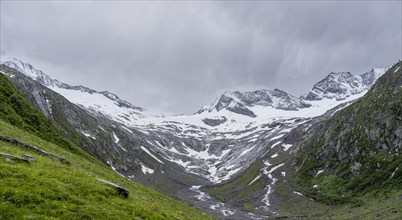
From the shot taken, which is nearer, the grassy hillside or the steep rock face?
the grassy hillside

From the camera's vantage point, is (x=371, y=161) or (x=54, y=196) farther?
(x=371, y=161)

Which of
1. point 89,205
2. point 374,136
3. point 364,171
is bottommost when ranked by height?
point 89,205

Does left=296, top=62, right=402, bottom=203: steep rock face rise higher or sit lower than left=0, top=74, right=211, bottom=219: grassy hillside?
higher

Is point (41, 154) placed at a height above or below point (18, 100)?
below

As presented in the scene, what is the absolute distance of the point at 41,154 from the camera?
35188 mm

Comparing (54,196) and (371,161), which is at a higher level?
(371,161)

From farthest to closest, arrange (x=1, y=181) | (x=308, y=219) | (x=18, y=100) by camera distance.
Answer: (x=308, y=219), (x=18, y=100), (x=1, y=181)

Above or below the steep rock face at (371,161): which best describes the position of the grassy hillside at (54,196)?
below

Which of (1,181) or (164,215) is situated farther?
(164,215)

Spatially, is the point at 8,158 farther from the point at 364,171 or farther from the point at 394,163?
the point at 364,171

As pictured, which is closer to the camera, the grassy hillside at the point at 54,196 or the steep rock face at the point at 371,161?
the grassy hillside at the point at 54,196

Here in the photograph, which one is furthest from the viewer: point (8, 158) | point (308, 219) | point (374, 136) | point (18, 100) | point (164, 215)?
point (374, 136)

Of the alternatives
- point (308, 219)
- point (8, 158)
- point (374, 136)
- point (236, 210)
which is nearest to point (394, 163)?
point (374, 136)

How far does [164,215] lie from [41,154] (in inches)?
638
